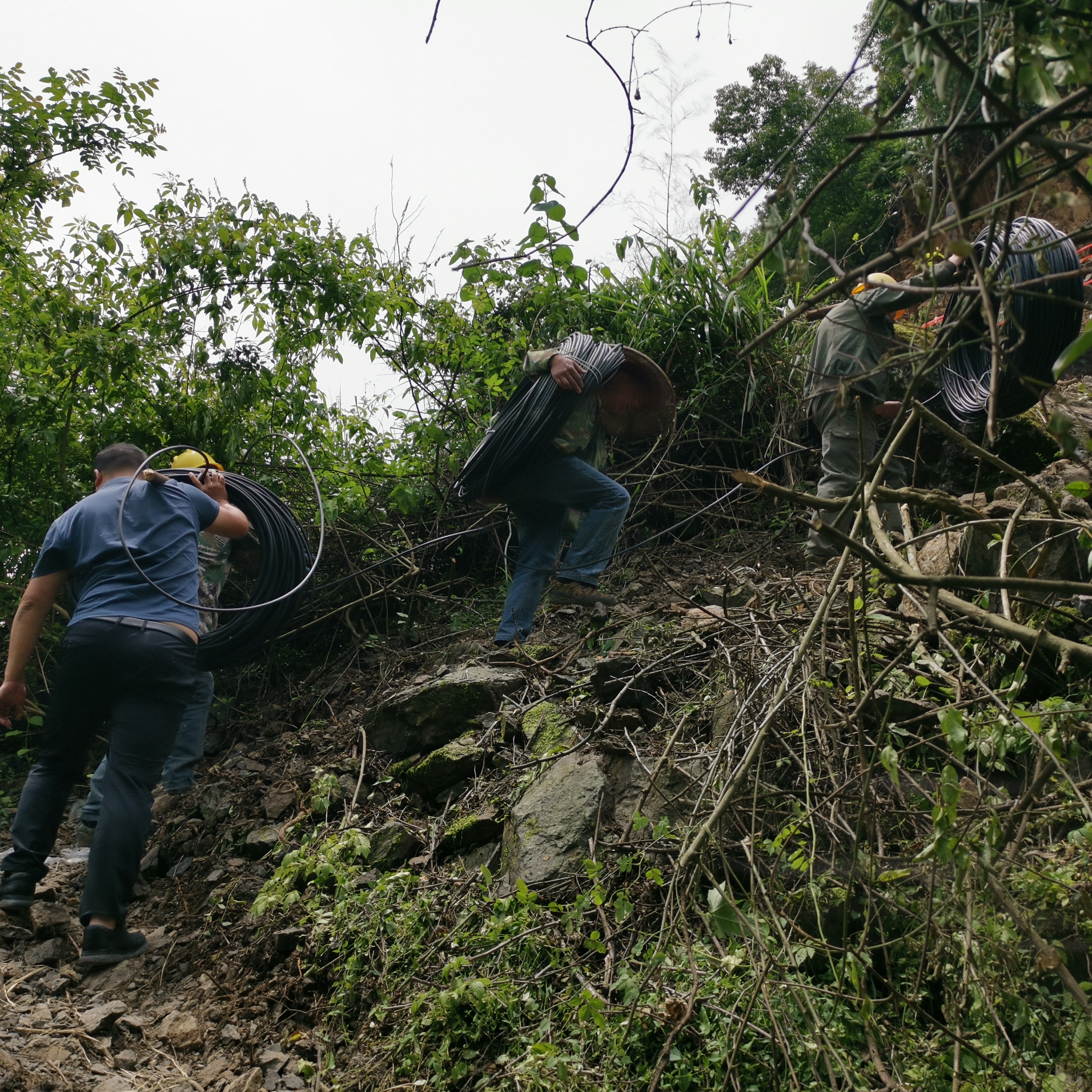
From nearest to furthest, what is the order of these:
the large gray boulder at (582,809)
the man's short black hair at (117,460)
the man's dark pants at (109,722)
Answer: the large gray boulder at (582,809)
the man's dark pants at (109,722)
the man's short black hair at (117,460)

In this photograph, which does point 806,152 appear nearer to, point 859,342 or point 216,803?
point 859,342

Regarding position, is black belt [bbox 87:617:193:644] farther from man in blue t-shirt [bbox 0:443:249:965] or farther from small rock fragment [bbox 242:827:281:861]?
small rock fragment [bbox 242:827:281:861]

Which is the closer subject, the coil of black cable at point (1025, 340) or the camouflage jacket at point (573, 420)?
Answer: the coil of black cable at point (1025, 340)

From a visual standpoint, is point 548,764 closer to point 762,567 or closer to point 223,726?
point 762,567

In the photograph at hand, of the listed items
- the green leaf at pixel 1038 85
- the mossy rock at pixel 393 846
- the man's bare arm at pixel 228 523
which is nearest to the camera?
the green leaf at pixel 1038 85

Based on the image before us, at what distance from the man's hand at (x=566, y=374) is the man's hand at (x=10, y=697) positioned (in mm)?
2807

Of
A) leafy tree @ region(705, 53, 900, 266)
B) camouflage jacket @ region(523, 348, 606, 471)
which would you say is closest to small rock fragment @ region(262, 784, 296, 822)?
camouflage jacket @ region(523, 348, 606, 471)

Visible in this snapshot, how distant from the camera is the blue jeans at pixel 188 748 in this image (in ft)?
15.1

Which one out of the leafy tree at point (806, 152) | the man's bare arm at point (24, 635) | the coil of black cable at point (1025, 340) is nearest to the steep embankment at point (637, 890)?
the man's bare arm at point (24, 635)

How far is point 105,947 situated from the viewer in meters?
3.19

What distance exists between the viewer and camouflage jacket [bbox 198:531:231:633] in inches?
198

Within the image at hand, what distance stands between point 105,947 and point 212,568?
2.31 m

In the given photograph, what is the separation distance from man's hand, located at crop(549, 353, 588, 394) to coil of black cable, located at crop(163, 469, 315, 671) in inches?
70.5

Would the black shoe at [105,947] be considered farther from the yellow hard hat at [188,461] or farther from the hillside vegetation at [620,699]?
the yellow hard hat at [188,461]
